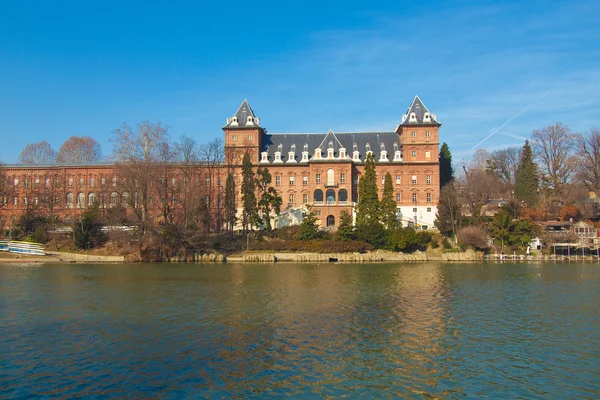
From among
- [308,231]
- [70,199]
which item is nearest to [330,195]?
[308,231]

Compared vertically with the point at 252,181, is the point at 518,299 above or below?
below

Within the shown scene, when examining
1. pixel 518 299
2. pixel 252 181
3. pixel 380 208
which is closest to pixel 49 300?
pixel 518 299

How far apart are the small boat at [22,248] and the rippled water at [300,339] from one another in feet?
70.7

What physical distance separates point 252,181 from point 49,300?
32610 mm

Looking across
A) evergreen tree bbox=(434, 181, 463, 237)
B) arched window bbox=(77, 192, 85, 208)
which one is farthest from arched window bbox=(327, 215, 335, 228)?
arched window bbox=(77, 192, 85, 208)

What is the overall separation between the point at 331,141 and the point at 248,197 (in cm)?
1736

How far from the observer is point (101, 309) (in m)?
20.0

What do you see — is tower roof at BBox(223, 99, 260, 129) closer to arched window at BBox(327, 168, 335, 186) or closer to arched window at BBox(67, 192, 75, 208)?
Result: arched window at BBox(327, 168, 335, 186)

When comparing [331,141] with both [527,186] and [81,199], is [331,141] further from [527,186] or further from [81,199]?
[81,199]

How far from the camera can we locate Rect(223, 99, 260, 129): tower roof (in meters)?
64.3

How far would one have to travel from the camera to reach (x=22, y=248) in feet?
156

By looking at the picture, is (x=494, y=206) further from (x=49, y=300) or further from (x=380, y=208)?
(x=49, y=300)

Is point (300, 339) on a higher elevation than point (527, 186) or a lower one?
lower

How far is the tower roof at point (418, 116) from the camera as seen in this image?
2479 inches
